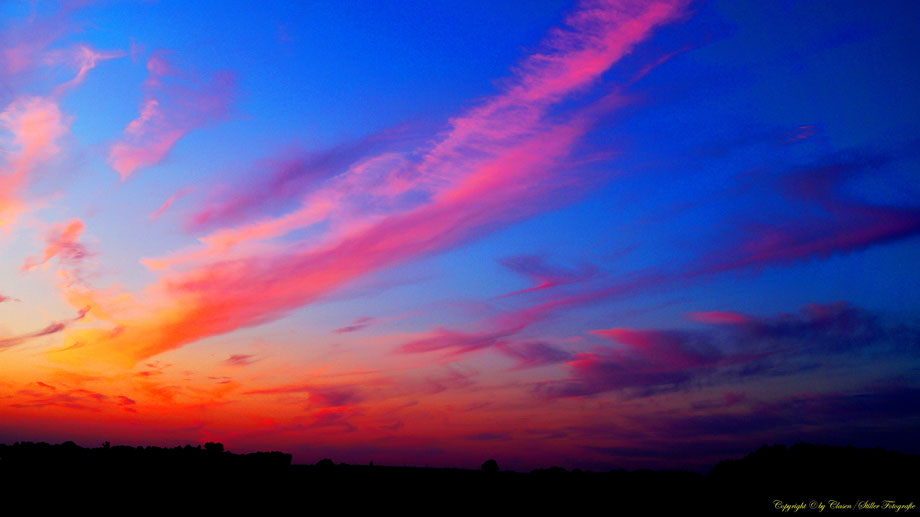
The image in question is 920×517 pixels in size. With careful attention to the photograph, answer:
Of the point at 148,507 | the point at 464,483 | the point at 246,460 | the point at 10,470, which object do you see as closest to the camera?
the point at 148,507

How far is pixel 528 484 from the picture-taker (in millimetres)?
55219

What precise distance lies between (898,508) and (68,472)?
64.0m

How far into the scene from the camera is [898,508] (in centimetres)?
4744

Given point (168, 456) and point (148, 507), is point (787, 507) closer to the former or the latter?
point (148, 507)

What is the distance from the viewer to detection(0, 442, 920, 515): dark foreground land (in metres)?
49.2

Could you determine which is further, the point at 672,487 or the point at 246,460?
the point at 246,460

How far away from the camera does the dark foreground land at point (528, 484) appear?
161ft

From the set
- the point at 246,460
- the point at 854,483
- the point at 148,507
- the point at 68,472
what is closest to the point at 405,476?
the point at 246,460

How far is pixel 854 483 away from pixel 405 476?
3765cm

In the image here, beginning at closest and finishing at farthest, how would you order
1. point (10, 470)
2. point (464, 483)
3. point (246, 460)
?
point (10, 470), point (464, 483), point (246, 460)

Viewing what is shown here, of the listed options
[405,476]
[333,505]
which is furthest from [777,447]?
[333,505]

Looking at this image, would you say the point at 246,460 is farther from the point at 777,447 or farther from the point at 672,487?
the point at 777,447

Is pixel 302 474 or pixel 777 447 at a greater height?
pixel 777 447

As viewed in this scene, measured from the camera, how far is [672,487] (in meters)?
54.0
